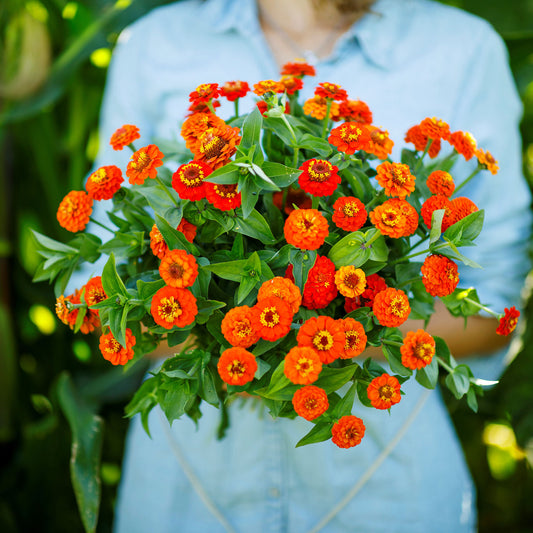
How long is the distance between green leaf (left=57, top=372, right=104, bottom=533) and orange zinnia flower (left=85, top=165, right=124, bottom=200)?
1.09 ft

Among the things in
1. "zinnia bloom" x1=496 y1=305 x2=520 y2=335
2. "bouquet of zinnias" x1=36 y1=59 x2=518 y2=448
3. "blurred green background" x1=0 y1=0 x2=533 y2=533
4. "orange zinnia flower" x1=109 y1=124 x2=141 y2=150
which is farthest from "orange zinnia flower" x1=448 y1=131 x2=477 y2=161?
"blurred green background" x1=0 y1=0 x2=533 y2=533

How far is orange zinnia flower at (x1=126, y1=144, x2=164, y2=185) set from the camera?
0.30 m

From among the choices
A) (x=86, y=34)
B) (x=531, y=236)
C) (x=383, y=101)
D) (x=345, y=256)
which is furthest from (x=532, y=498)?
(x=86, y=34)

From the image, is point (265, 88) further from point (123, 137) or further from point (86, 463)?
point (86, 463)

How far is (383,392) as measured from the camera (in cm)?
28

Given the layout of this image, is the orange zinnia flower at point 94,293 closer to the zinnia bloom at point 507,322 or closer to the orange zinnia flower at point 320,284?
the orange zinnia flower at point 320,284

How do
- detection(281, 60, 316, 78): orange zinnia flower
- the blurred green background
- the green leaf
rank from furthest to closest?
the blurred green background → the green leaf → detection(281, 60, 316, 78): orange zinnia flower

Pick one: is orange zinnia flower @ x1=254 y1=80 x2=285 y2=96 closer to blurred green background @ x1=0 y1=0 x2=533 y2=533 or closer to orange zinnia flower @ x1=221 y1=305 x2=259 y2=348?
orange zinnia flower @ x1=221 y1=305 x2=259 y2=348

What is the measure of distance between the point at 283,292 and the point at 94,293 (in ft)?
0.39

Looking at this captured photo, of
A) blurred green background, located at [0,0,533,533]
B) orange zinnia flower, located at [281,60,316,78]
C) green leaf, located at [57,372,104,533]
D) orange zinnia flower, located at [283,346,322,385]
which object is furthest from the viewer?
blurred green background, located at [0,0,533,533]

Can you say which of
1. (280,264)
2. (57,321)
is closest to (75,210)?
(280,264)

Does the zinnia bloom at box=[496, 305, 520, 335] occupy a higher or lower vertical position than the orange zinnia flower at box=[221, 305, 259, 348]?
lower

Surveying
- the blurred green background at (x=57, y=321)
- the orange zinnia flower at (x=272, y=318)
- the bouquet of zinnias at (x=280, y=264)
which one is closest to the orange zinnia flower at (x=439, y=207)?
the bouquet of zinnias at (x=280, y=264)

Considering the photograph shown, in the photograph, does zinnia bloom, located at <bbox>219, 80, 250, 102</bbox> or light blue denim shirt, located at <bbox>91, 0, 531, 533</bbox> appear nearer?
zinnia bloom, located at <bbox>219, 80, 250, 102</bbox>
